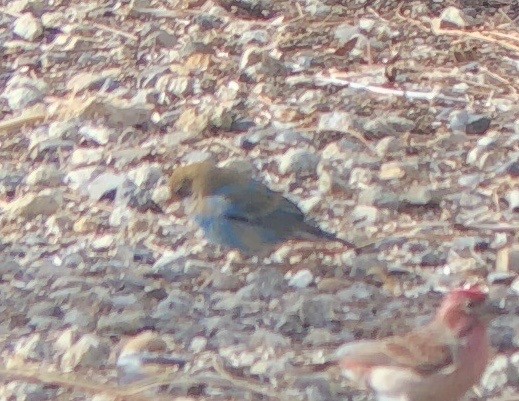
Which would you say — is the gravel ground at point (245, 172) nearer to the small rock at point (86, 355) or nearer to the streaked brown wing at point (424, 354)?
the small rock at point (86, 355)

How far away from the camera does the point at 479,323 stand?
282 centimetres

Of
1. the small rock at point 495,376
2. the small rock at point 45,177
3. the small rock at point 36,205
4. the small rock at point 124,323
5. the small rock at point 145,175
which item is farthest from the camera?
the small rock at point 45,177

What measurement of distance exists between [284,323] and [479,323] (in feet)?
2.50

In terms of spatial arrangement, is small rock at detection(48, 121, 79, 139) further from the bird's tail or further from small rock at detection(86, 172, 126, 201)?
the bird's tail

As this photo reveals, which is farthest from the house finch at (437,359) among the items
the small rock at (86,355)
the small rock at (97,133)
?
the small rock at (97,133)

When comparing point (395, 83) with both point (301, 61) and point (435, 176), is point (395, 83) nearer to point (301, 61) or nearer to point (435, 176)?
point (301, 61)

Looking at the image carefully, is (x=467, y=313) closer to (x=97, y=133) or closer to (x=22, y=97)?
(x=97, y=133)

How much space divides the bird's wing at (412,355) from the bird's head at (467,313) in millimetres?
44

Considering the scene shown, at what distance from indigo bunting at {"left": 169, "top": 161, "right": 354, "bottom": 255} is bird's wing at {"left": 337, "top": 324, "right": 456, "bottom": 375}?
939 millimetres

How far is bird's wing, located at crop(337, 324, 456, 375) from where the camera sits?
2783 millimetres

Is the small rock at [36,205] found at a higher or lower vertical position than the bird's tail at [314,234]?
lower

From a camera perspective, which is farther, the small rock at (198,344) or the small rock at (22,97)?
the small rock at (22,97)

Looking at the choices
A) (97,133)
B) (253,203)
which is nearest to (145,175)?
(97,133)

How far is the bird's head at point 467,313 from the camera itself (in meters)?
2.80
